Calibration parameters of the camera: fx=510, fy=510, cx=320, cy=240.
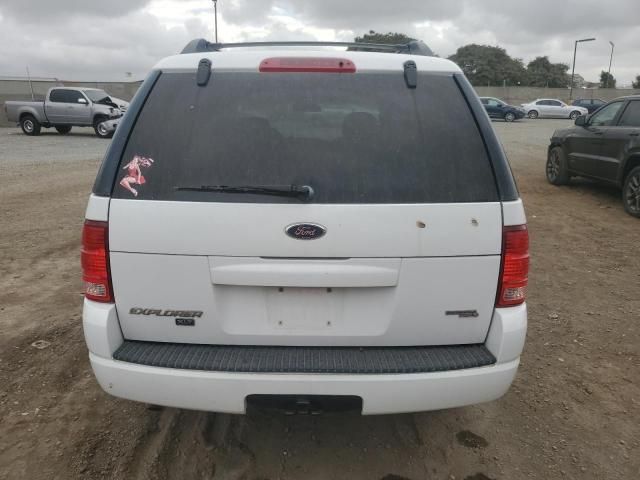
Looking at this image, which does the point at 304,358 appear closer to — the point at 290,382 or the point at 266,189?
the point at 290,382

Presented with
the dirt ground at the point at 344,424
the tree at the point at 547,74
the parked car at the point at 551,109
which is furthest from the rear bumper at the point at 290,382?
the tree at the point at 547,74

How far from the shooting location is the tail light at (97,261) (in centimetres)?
219

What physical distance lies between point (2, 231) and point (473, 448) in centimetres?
649

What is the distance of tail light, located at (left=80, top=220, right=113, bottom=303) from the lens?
2.19m

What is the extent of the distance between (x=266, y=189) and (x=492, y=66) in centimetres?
9207

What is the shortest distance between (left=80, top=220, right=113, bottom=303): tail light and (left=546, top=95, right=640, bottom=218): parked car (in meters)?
7.77

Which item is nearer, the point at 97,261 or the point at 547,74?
the point at 97,261

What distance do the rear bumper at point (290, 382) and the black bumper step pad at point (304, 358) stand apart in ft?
0.08

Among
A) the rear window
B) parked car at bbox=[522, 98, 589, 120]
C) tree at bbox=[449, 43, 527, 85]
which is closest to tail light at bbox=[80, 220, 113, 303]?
the rear window

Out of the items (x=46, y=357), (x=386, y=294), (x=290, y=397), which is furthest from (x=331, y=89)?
(x=46, y=357)

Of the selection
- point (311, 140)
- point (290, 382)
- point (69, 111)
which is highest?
point (311, 140)

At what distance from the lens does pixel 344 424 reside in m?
2.96

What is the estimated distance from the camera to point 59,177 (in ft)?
36.4

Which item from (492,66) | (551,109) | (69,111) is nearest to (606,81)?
(492,66)
